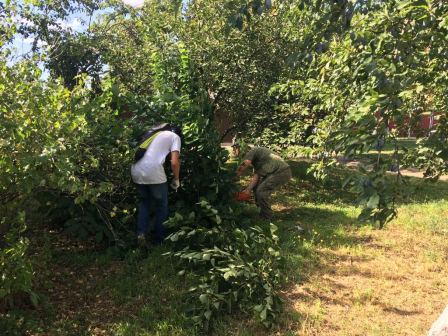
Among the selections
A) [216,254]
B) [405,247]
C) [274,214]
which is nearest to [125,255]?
[216,254]

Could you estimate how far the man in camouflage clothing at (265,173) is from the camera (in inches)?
282

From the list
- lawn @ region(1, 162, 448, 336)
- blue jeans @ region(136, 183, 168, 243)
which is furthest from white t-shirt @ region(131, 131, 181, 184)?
lawn @ region(1, 162, 448, 336)

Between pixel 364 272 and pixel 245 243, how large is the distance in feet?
5.08

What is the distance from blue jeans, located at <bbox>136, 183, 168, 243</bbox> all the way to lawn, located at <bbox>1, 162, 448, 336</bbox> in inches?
13.3

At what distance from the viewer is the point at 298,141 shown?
8.95 metres

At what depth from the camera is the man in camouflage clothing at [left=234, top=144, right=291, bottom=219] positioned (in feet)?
23.5

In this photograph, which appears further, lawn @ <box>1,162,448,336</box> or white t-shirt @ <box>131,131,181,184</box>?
white t-shirt @ <box>131,131,181,184</box>

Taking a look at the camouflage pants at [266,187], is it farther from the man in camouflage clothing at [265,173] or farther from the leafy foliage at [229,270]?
the leafy foliage at [229,270]

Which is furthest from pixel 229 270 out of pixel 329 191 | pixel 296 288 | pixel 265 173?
pixel 329 191

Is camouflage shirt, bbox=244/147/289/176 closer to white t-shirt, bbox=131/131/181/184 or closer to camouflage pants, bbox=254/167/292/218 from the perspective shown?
camouflage pants, bbox=254/167/292/218

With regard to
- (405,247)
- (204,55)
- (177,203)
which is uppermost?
(204,55)

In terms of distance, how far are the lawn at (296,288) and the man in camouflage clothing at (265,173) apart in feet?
1.82

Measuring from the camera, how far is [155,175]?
5094 mm

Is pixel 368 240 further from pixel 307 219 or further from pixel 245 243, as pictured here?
pixel 245 243
